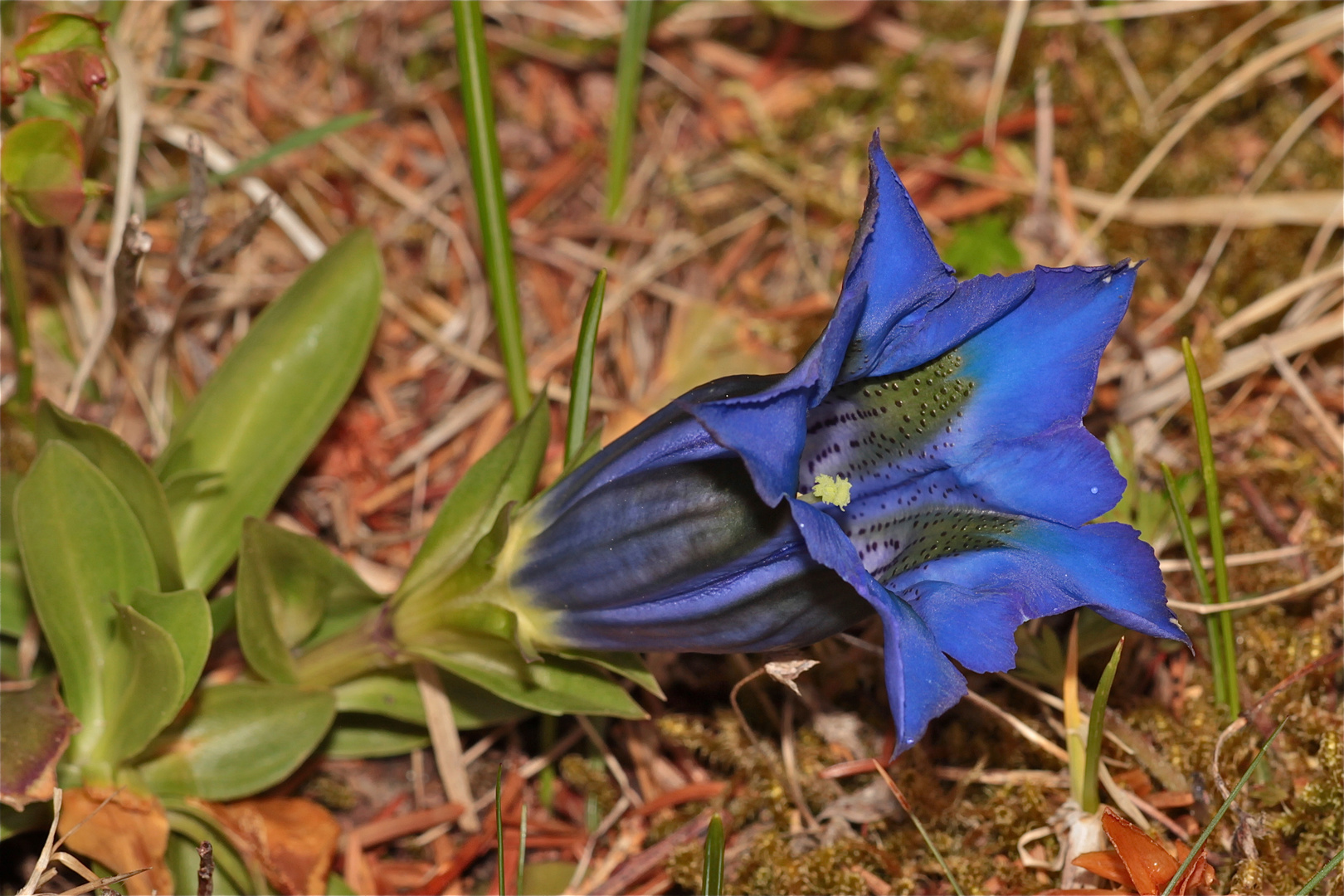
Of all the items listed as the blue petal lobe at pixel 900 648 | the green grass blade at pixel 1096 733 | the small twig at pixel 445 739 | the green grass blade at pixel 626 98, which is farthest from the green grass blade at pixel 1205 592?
the green grass blade at pixel 626 98

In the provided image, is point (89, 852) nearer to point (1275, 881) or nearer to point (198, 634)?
point (198, 634)

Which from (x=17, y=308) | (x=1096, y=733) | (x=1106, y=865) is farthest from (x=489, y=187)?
(x=1106, y=865)

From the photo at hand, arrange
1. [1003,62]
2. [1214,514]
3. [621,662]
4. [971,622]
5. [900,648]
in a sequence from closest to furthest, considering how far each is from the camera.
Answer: [900,648] < [971,622] < [621,662] < [1214,514] < [1003,62]

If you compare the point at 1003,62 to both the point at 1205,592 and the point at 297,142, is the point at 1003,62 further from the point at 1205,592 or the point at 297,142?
the point at 297,142

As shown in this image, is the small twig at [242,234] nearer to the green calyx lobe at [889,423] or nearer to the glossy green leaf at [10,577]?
the glossy green leaf at [10,577]

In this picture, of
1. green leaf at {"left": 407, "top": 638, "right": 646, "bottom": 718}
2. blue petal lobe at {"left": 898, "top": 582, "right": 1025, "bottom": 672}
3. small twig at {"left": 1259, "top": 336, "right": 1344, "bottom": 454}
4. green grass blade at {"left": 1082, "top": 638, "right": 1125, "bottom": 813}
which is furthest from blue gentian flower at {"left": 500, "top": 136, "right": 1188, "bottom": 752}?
small twig at {"left": 1259, "top": 336, "right": 1344, "bottom": 454}
